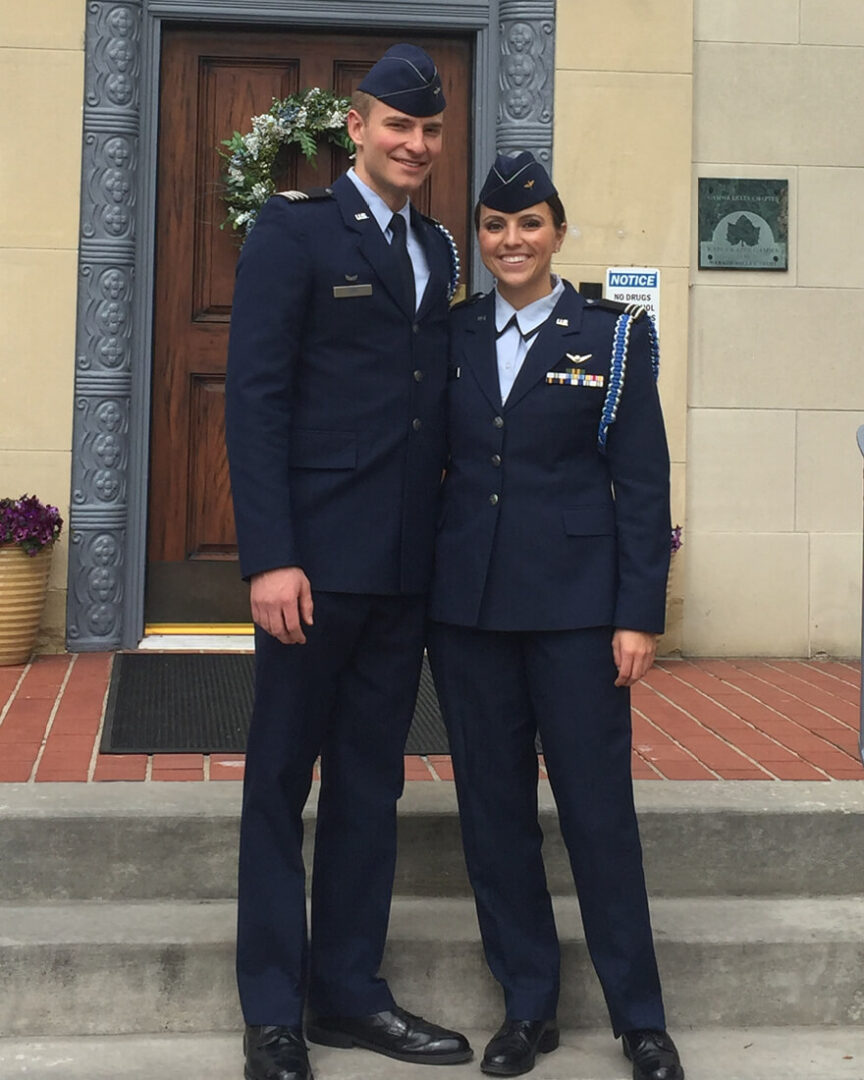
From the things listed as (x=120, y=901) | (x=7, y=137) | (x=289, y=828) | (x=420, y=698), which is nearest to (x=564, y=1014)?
(x=289, y=828)

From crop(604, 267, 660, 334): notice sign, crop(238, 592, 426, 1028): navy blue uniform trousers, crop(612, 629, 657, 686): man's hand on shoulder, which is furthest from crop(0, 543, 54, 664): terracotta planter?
crop(612, 629, 657, 686): man's hand on shoulder

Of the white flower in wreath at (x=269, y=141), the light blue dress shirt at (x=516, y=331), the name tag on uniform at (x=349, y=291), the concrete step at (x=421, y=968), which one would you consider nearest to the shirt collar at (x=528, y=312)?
the light blue dress shirt at (x=516, y=331)

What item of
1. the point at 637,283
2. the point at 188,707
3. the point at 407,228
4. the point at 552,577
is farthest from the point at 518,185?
the point at 637,283

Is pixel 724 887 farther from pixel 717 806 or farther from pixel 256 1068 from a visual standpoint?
pixel 256 1068

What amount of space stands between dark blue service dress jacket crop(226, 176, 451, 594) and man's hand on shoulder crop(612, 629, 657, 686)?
17.8 inches

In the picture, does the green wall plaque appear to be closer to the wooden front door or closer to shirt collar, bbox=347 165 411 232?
the wooden front door

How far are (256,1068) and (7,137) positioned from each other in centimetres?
438

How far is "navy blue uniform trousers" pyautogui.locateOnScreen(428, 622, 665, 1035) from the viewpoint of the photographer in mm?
3080

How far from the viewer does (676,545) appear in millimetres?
6156

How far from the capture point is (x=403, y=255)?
10.1 ft

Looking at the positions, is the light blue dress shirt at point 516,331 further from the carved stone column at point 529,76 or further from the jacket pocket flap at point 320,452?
the carved stone column at point 529,76

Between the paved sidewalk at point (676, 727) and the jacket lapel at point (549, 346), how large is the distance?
1421 mm

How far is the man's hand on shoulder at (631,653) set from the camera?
3.06m

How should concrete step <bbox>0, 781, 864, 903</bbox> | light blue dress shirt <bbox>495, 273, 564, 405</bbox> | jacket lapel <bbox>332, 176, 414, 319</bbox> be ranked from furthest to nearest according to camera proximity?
concrete step <bbox>0, 781, 864, 903</bbox>
light blue dress shirt <bbox>495, 273, 564, 405</bbox>
jacket lapel <bbox>332, 176, 414, 319</bbox>
